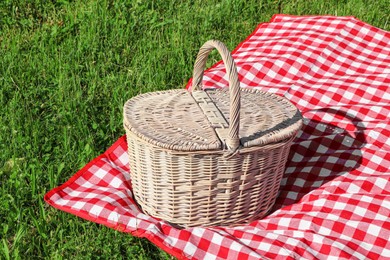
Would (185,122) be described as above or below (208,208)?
above

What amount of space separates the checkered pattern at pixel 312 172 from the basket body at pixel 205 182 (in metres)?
0.06

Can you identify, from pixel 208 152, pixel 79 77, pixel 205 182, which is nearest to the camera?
pixel 208 152

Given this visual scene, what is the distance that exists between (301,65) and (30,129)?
1827mm

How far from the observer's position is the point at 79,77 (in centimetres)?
416

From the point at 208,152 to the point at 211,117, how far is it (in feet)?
0.86

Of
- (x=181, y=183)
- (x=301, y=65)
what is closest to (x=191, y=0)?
(x=301, y=65)

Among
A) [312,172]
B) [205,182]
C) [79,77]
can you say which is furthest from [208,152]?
[79,77]

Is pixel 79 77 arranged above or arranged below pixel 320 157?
above

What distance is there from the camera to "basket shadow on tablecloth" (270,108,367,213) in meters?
3.42

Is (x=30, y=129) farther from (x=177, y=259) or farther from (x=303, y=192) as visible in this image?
(x=303, y=192)

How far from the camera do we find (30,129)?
3668 mm

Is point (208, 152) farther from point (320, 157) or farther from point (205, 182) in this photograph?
point (320, 157)

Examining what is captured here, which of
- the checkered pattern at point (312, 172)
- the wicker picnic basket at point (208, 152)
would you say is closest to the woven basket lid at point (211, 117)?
the wicker picnic basket at point (208, 152)

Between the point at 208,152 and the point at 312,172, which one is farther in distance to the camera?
the point at 312,172
